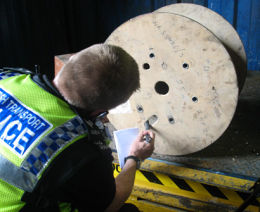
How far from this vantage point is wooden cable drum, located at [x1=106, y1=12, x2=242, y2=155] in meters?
1.36

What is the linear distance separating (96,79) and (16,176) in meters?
0.42

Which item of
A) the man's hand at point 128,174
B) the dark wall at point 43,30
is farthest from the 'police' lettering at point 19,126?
the dark wall at point 43,30

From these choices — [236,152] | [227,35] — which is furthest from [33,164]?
[227,35]

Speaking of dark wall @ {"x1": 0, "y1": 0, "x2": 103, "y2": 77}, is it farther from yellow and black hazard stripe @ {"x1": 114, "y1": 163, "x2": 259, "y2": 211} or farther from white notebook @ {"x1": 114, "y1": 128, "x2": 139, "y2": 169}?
yellow and black hazard stripe @ {"x1": 114, "y1": 163, "x2": 259, "y2": 211}

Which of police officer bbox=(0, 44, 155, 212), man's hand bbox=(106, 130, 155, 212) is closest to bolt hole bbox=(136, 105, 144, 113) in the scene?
man's hand bbox=(106, 130, 155, 212)

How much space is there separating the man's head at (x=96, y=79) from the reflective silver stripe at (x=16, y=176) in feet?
0.97

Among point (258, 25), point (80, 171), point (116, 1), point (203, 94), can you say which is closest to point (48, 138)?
point (80, 171)

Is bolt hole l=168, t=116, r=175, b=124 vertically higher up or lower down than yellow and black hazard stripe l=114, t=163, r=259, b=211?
higher up

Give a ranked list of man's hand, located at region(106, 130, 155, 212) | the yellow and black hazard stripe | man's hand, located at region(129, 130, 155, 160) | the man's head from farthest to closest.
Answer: the yellow and black hazard stripe
man's hand, located at region(129, 130, 155, 160)
man's hand, located at region(106, 130, 155, 212)
the man's head

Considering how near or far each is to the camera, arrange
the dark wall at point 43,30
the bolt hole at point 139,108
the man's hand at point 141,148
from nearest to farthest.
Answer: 1. the man's hand at point 141,148
2. the bolt hole at point 139,108
3. the dark wall at point 43,30

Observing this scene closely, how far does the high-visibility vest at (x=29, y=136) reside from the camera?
2.62ft

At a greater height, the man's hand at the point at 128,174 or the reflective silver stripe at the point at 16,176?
the reflective silver stripe at the point at 16,176

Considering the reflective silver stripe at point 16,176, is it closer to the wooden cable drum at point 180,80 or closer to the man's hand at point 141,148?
the man's hand at point 141,148

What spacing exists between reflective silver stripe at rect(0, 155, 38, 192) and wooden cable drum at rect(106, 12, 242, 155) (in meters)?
1.00
